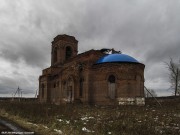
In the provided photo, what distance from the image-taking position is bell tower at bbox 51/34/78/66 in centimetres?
3341

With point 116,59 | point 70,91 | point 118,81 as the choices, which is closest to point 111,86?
point 118,81

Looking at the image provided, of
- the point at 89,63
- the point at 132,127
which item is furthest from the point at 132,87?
the point at 132,127

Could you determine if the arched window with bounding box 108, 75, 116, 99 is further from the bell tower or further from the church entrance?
the bell tower

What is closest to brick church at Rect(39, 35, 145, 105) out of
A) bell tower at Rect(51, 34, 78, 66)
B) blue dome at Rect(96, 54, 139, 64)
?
blue dome at Rect(96, 54, 139, 64)

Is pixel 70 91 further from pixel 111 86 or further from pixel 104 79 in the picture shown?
pixel 111 86

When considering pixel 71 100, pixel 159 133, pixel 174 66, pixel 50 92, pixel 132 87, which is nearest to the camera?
pixel 159 133

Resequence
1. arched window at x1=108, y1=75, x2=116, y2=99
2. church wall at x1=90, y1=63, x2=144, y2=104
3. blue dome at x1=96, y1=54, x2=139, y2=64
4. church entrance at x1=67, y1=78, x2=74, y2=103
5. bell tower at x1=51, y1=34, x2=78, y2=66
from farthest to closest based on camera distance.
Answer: bell tower at x1=51, y1=34, x2=78, y2=66
church entrance at x1=67, y1=78, x2=74, y2=103
blue dome at x1=96, y1=54, x2=139, y2=64
arched window at x1=108, y1=75, x2=116, y2=99
church wall at x1=90, y1=63, x2=144, y2=104

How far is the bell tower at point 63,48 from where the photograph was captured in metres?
33.4

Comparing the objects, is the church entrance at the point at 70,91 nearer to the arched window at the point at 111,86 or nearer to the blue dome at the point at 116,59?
the blue dome at the point at 116,59

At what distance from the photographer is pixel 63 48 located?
110ft

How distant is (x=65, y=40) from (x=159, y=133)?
2554 centimetres

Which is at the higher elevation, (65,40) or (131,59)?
(65,40)

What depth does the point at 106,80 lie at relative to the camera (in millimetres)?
24297

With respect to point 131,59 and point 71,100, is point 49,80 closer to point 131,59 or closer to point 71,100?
point 71,100
